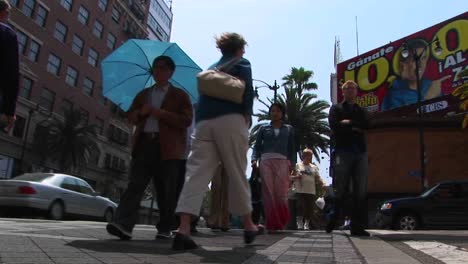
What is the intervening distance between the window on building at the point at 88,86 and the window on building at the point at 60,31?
16.1ft

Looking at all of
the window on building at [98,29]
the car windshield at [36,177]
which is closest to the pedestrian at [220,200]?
the car windshield at [36,177]

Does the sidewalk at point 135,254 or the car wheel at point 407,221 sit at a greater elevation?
the car wheel at point 407,221

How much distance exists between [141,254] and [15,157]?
3573 centimetres

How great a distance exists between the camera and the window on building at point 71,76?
4378 cm

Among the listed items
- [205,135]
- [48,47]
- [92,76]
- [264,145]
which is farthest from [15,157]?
[205,135]

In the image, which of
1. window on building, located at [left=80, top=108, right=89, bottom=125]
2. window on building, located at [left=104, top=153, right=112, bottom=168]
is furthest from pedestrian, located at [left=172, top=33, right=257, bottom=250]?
window on building, located at [left=104, top=153, right=112, bottom=168]

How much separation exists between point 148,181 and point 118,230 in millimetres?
659

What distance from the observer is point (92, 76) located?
47.6 metres

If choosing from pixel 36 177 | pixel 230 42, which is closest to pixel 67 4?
pixel 36 177

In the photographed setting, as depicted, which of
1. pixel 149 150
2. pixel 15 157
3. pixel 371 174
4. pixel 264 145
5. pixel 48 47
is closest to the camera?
pixel 149 150

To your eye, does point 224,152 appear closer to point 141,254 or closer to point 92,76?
point 141,254

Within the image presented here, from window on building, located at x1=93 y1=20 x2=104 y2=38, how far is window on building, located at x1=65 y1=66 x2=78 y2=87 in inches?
218

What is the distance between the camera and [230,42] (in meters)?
4.61

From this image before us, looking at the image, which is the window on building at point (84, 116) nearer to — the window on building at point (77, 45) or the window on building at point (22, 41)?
the window on building at point (77, 45)
